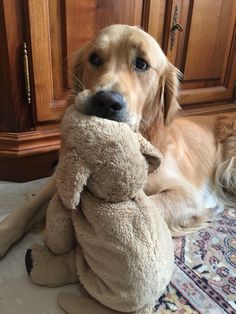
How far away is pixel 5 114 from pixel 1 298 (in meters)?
0.94

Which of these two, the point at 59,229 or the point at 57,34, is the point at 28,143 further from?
the point at 59,229

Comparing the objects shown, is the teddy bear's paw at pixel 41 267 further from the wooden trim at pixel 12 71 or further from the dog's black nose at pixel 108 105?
the wooden trim at pixel 12 71

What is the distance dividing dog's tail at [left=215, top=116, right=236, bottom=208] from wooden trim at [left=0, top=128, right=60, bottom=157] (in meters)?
0.95

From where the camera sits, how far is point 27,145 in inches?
64.7

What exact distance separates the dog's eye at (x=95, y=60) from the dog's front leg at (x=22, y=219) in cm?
53

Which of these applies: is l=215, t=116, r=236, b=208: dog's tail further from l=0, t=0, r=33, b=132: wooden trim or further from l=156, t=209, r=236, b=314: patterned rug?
l=0, t=0, r=33, b=132: wooden trim

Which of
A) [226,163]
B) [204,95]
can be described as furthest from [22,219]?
[204,95]

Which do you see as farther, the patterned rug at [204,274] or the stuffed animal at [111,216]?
the patterned rug at [204,274]

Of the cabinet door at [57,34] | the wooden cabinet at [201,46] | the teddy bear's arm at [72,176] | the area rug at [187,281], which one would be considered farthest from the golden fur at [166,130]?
the wooden cabinet at [201,46]

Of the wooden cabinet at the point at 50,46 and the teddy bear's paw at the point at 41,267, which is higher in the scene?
the wooden cabinet at the point at 50,46

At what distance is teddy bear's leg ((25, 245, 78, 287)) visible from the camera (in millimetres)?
978

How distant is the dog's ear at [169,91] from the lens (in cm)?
140

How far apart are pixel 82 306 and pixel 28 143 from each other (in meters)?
0.98

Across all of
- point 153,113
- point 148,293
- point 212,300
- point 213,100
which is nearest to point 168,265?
point 148,293
